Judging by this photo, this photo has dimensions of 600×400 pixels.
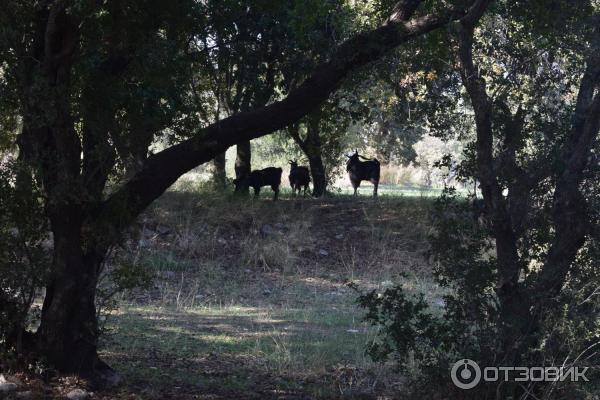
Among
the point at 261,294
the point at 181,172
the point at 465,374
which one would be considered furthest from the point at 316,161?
the point at 465,374

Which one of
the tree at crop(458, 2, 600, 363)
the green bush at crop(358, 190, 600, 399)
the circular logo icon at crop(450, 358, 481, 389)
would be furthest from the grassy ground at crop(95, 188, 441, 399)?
the tree at crop(458, 2, 600, 363)

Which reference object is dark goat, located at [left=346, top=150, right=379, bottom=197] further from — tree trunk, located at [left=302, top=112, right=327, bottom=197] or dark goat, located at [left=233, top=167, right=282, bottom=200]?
dark goat, located at [left=233, top=167, right=282, bottom=200]

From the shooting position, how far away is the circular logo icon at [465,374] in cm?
743

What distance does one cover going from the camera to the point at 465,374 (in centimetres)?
749

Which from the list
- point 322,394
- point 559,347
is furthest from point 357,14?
point 559,347

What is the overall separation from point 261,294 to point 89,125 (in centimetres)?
881

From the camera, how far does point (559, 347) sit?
279 inches

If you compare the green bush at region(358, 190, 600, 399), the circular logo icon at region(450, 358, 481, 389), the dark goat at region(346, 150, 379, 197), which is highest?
the dark goat at region(346, 150, 379, 197)

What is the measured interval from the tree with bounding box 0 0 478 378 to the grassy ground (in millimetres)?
Result: 748

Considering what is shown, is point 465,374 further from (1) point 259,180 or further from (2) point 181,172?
(1) point 259,180

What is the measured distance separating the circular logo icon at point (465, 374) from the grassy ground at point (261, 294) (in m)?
1.63

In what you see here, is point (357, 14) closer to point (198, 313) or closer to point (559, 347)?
point (198, 313)

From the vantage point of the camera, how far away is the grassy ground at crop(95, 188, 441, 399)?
31.3 ft

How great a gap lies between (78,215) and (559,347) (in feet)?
14.5
